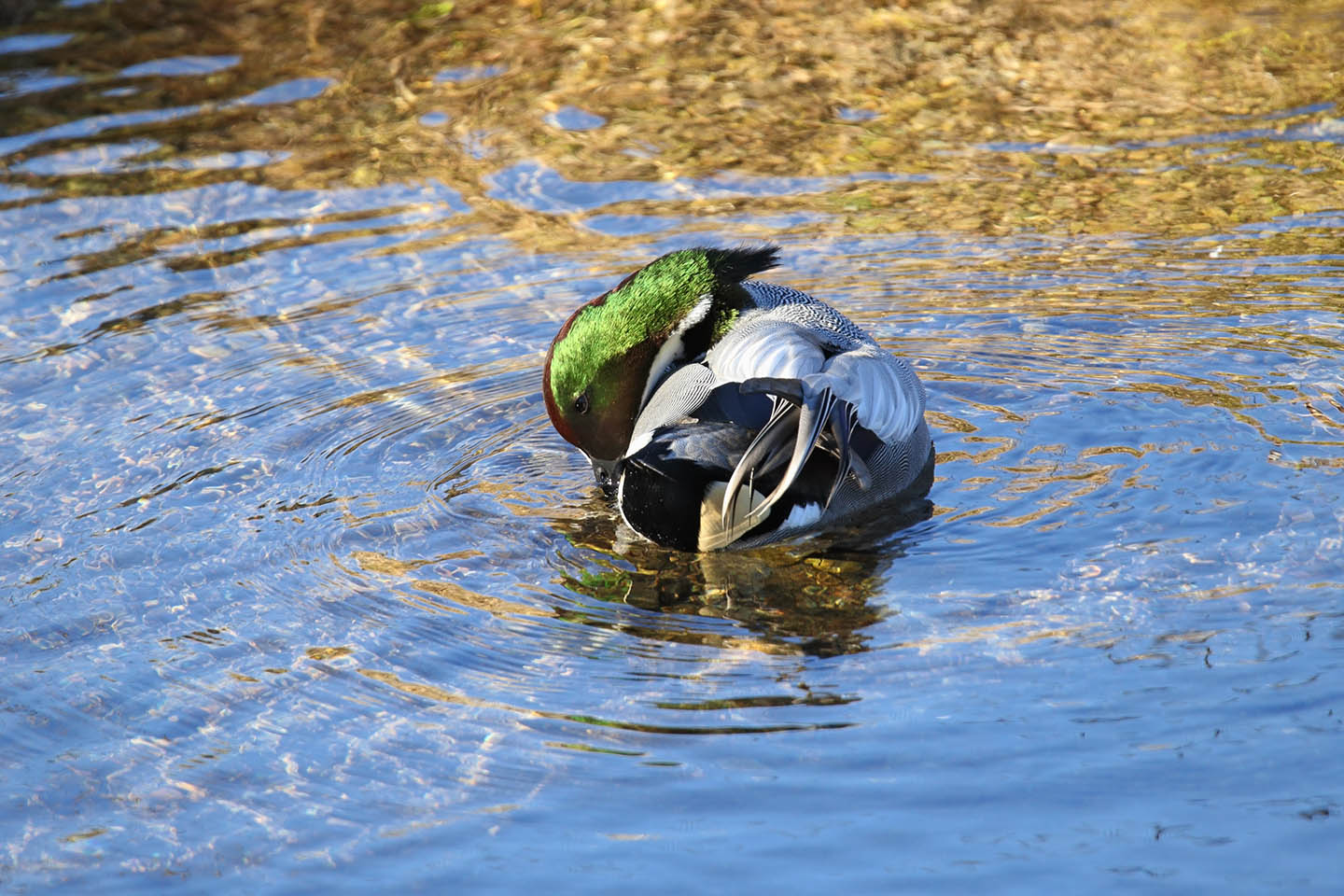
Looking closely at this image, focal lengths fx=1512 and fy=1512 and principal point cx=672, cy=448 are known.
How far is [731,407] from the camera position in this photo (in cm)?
459

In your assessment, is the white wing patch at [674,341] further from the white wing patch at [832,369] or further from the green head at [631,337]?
the white wing patch at [832,369]

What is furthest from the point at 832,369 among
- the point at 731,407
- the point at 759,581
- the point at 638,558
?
the point at 638,558

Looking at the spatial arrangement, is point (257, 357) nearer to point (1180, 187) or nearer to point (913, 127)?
point (913, 127)

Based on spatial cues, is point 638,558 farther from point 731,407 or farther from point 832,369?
point 832,369

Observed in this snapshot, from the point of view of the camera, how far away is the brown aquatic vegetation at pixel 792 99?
7.44 metres

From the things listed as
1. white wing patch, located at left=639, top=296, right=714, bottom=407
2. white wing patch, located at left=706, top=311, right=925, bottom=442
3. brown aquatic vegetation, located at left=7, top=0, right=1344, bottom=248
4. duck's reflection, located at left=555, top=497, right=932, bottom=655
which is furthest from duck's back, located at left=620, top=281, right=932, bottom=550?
brown aquatic vegetation, located at left=7, top=0, right=1344, bottom=248

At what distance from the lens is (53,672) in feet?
14.4

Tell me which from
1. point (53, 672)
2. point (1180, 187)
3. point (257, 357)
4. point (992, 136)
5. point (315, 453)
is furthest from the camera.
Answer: point (992, 136)

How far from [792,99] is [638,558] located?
4.51m

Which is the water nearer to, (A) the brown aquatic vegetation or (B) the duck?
(A) the brown aquatic vegetation

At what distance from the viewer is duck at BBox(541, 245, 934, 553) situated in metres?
4.46

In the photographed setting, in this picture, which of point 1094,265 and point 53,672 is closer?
point 53,672

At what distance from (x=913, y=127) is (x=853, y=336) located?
10.9 feet

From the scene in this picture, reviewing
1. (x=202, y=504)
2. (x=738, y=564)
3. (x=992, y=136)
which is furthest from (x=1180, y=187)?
(x=202, y=504)
